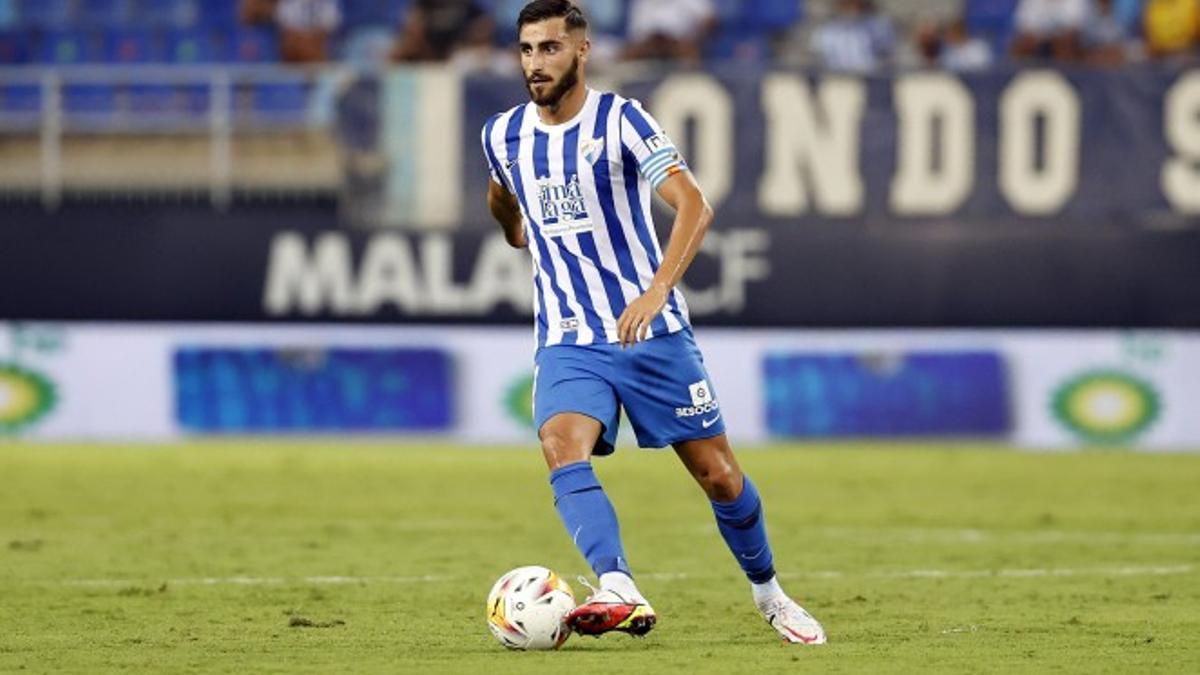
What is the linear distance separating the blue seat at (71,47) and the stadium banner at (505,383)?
13.6ft

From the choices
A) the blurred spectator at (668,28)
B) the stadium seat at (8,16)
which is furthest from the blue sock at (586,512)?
the stadium seat at (8,16)

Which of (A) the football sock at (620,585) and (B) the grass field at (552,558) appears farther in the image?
(B) the grass field at (552,558)

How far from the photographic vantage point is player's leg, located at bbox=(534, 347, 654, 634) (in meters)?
7.15

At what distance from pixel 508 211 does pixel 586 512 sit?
3.90 feet

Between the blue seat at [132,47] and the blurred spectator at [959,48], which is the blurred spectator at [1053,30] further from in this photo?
the blue seat at [132,47]

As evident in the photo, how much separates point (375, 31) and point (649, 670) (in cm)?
1521

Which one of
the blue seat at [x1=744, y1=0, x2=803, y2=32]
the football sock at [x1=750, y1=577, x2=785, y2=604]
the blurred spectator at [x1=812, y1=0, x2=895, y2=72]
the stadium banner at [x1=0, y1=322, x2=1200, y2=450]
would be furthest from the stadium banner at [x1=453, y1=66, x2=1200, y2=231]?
the football sock at [x1=750, y1=577, x2=785, y2=604]

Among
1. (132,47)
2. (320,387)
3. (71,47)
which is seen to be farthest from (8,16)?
(320,387)

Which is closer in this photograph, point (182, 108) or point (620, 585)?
point (620, 585)

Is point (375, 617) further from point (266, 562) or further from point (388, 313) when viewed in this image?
point (388, 313)

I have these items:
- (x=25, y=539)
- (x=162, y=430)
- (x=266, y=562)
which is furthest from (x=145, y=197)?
(x=266, y=562)

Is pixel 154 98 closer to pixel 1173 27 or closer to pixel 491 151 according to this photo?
pixel 1173 27

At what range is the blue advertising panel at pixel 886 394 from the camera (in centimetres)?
1808

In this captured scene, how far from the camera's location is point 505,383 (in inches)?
719
